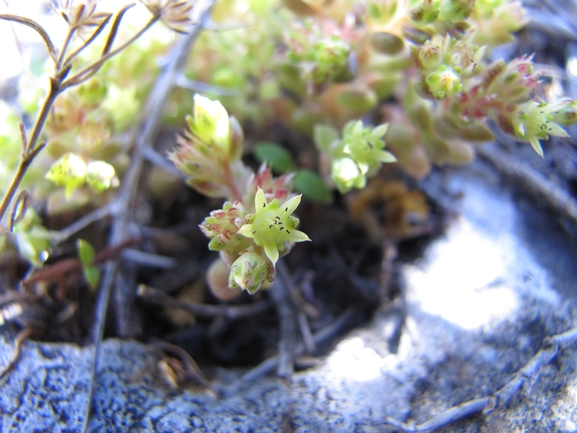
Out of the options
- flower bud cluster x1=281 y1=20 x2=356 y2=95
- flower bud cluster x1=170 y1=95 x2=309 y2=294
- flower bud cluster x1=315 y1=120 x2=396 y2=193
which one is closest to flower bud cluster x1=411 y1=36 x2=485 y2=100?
flower bud cluster x1=315 y1=120 x2=396 y2=193

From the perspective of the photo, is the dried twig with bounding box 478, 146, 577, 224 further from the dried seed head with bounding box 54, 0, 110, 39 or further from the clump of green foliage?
the dried seed head with bounding box 54, 0, 110, 39

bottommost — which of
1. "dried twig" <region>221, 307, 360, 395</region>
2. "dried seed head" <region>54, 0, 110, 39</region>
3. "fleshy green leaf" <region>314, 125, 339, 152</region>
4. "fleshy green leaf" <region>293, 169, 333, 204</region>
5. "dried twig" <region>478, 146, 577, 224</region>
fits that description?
"dried twig" <region>221, 307, 360, 395</region>

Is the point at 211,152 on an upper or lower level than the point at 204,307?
upper

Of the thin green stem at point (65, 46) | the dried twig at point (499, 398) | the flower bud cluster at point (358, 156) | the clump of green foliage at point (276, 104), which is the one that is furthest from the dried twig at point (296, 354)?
the thin green stem at point (65, 46)

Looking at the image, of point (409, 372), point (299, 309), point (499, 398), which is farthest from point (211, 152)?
point (499, 398)

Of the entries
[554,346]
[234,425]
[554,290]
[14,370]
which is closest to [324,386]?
[234,425]

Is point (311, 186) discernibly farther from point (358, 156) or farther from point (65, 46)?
point (65, 46)
